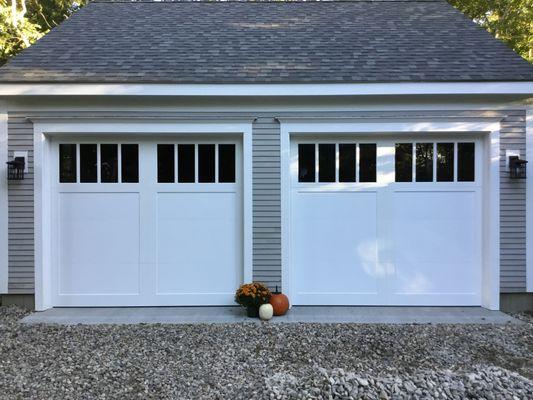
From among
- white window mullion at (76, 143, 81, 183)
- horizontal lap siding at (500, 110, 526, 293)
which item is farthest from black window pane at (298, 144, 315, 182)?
A: white window mullion at (76, 143, 81, 183)

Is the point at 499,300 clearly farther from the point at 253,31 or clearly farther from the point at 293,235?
the point at 253,31

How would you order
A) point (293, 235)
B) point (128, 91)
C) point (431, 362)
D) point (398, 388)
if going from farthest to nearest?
point (293, 235)
point (128, 91)
point (431, 362)
point (398, 388)

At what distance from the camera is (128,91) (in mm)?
5000

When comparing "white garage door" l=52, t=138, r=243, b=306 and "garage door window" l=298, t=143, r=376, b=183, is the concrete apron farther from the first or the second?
"garage door window" l=298, t=143, r=376, b=183

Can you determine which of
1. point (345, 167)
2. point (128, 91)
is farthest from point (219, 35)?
point (345, 167)

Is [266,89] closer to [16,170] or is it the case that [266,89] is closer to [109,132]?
[109,132]

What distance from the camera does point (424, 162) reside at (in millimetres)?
5355

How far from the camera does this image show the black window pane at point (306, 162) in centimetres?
538

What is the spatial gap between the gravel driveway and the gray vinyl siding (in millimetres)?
715

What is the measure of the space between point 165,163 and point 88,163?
3.29 feet

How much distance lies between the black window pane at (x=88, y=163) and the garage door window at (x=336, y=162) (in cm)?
267

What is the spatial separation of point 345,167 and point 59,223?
3.76m

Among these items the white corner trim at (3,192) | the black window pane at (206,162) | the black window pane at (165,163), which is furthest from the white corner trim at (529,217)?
Result: the white corner trim at (3,192)

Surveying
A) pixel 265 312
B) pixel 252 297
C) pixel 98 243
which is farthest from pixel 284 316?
pixel 98 243
